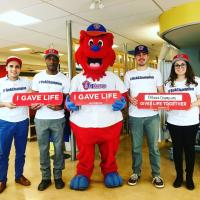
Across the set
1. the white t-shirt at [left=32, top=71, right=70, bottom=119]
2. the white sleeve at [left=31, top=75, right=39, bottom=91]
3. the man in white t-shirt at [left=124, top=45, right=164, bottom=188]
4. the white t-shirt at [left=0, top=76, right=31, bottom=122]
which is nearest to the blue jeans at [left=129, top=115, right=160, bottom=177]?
the man in white t-shirt at [left=124, top=45, right=164, bottom=188]

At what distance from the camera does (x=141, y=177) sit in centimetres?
317

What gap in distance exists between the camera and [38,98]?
2682 mm

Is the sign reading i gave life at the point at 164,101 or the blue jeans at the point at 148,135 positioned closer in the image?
the sign reading i gave life at the point at 164,101

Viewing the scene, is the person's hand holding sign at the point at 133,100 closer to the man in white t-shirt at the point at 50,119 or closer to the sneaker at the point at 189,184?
the man in white t-shirt at the point at 50,119

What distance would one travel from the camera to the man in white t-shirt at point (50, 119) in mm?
2752

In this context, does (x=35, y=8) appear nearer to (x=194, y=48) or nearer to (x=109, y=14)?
(x=109, y=14)

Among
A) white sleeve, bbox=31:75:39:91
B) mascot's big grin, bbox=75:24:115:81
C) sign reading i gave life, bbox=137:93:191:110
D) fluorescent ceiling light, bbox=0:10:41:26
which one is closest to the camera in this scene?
sign reading i gave life, bbox=137:93:191:110

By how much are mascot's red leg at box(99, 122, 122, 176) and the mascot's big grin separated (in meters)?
0.60

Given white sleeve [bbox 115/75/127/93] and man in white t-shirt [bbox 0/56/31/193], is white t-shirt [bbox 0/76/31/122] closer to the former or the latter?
man in white t-shirt [bbox 0/56/31/193]

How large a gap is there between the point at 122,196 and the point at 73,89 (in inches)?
49.8

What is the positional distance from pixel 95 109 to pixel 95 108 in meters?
0.01

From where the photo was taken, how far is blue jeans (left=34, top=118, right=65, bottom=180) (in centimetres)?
275

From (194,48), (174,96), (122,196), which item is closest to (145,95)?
(174,96)

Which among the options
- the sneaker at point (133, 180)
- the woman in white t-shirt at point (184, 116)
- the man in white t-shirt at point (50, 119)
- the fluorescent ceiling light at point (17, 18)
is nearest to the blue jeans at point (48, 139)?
the man in white t-shirt at point (50, 119)
